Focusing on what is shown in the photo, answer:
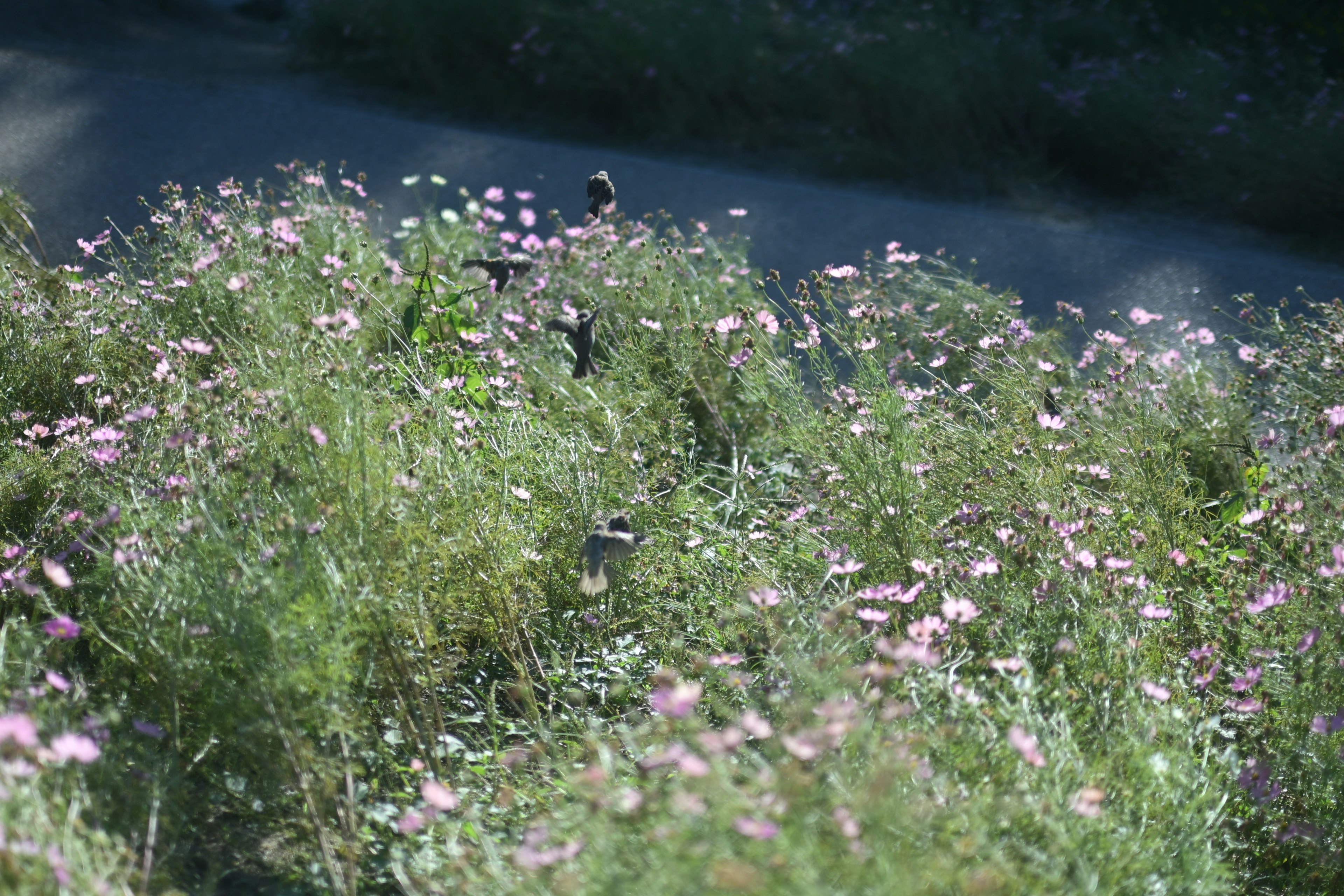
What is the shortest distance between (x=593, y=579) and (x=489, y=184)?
4.27 meters

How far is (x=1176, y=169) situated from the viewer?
19.0 feet

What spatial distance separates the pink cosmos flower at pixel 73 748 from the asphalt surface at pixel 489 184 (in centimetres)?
365

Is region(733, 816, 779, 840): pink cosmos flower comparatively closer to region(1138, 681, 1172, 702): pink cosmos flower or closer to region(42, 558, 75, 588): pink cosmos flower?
region(1138, 681, 1172, 702): pink cosmos flower

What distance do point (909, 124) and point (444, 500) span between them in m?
4.88

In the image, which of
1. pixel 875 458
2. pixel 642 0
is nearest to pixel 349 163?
pixel 642 0

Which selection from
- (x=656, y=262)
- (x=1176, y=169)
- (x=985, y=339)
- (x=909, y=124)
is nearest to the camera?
(x=985, y=339)

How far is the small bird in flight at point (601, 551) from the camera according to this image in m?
2.05

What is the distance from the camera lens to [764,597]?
200cm

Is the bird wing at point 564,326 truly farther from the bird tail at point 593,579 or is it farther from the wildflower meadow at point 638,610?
the bird tail at point 593,579

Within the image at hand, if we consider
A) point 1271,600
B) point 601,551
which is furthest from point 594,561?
point 1271,600

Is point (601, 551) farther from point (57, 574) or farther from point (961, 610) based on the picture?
point (57, 574)

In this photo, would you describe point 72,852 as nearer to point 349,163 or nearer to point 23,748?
point 23,748

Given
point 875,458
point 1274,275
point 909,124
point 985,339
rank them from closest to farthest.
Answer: point 875,458
point 985,339
point 1274,275
point 909,124

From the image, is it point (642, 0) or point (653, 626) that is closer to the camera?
point (653, 626)
